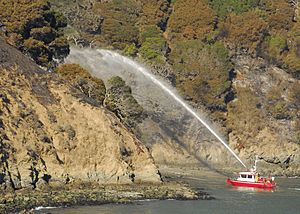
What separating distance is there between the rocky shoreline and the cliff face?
3.34 ft

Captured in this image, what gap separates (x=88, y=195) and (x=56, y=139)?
20.8 ft

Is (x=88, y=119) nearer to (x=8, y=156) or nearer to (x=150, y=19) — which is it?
(x=8, y=156)

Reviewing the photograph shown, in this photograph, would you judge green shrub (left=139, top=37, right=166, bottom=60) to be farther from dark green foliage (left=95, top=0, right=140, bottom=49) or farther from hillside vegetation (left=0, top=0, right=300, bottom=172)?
dark green foliage (left=95, top=0, right=140, bottom=49)

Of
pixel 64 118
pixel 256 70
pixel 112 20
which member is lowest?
pixel 64 118

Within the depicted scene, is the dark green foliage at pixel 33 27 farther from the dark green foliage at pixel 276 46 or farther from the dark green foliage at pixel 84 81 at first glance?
the dark green foliage at pixel 276 46

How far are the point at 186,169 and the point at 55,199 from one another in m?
42.1

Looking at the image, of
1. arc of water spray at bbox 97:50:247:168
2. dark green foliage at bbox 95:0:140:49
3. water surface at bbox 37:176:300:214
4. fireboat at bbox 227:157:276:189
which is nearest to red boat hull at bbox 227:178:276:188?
fireboat at bbox 227:157:276:189

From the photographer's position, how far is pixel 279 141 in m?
108

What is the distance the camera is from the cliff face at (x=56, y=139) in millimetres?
51312

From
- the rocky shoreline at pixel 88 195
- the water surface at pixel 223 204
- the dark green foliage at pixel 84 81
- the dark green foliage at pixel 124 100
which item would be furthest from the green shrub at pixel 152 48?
the rocky shoreline at pixel 88 195

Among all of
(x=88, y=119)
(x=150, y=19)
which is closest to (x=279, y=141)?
(x=150, y=19)

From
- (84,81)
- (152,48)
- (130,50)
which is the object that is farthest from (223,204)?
(152,48)

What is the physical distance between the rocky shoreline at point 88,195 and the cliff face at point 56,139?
1018 mm

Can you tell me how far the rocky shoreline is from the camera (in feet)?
152
